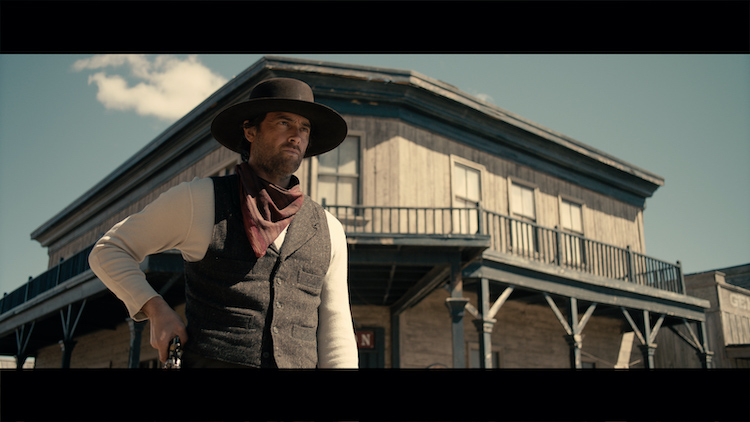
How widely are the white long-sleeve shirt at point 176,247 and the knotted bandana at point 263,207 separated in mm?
64

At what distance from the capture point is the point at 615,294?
14516 mm

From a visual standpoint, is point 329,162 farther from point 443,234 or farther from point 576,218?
point 576,218

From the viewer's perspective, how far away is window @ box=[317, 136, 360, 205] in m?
12.5

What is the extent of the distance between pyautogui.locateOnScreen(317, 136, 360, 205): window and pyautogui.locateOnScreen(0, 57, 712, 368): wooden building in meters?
0.02

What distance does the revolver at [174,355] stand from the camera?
5.48 feet

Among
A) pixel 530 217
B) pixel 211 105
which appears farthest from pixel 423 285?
pixel 211 105

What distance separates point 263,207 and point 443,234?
350 inches

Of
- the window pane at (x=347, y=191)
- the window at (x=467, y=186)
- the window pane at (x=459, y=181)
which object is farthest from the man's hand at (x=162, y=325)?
the window pane at (x=459, y=181)

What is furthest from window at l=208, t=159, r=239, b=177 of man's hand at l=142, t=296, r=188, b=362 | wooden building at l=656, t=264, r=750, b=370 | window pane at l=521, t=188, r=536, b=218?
wooden building at l=656, t=264, r=750, b=370

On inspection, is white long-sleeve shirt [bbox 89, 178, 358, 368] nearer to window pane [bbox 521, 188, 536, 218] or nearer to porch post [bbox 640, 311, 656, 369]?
window pane [bbox 521, 188, 536, 218]

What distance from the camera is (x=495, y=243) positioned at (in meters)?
13.3

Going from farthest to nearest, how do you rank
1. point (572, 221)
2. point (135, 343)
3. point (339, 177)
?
point (572, 221) → point (339, 177) → point (135, 343)

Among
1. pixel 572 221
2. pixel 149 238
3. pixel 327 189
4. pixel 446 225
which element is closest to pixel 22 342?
pixel 327 189

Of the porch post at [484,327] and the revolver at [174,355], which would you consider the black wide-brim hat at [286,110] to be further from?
the porch post at [484,327]
